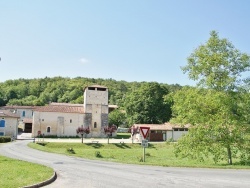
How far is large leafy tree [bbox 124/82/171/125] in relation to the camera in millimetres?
77625

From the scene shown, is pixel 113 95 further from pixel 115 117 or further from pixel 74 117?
pixel 74 117

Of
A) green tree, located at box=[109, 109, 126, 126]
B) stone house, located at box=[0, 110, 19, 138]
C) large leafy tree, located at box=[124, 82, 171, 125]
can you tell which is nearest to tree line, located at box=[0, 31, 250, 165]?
stone house, located at box=[0, 110, 19, 138]

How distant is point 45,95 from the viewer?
14888 cm

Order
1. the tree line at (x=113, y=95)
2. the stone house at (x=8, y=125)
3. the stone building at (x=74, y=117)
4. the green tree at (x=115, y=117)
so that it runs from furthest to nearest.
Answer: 1. the green tree at (x=115, y=117)
2. the tree line at (x=113, y=95)
3. the stone building at (x=74, y=117)
4. the stone house at (x=8, y=125)

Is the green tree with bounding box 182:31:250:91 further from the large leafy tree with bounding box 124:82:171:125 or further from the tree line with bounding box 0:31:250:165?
the large leafy tree with bounding box 124:82:171:125

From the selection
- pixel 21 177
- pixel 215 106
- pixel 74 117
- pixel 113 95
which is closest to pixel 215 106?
pixel 215 106

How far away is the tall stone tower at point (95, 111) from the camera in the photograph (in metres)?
69.9

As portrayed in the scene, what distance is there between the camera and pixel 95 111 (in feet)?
233

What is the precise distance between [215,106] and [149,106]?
5460 centimetres

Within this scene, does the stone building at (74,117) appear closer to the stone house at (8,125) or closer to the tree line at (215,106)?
the stone house at (8,125)

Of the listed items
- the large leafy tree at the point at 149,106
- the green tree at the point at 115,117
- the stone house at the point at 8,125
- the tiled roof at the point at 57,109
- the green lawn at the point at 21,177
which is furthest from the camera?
the green tree at the point at 115,117

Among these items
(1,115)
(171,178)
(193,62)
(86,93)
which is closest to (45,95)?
(86,93)

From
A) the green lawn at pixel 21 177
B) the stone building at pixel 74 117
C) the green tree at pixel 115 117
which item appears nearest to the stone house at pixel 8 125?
the stone building at pixel 74 117

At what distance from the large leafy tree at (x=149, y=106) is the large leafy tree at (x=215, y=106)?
52.6m
